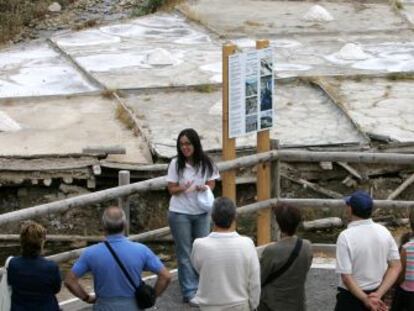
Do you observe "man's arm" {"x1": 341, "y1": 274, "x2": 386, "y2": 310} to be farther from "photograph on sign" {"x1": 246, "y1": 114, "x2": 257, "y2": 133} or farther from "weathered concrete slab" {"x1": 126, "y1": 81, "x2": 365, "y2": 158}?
"weathered concrete slab" {"x1": 126, "y1": 81, "x2": 365, "y2": 158}

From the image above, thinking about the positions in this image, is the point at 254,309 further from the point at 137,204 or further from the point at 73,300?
the point at 137,204

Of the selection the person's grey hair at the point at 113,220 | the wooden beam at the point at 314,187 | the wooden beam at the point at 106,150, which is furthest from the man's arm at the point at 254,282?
the wooden beam at the point at 314,187

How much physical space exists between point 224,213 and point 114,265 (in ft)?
2.38

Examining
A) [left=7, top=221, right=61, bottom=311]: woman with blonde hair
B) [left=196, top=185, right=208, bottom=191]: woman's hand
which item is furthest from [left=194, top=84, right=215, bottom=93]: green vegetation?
[left=7, top=221, right=61, bottom=311]: woman with blonde hair

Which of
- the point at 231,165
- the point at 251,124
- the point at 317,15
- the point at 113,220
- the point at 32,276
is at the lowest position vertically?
the point at 32,276

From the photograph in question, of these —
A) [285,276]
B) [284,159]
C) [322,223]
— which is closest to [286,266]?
[285,276]

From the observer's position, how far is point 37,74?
16625 millimetres

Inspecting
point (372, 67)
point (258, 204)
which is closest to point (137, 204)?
point (258, 204)

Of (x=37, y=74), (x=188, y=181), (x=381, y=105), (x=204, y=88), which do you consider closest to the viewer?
(x=188, y=181)

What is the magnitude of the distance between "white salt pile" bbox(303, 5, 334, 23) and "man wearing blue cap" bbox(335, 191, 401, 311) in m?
14.6

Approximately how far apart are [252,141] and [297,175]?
0.70m

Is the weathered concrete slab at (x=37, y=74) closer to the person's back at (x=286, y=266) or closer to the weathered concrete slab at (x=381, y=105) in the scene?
the weathered concrete slab at (x=381, y=105)

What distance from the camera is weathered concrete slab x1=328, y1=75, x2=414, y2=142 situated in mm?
13656

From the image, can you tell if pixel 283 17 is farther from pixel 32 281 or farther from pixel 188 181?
pixel 32 281
